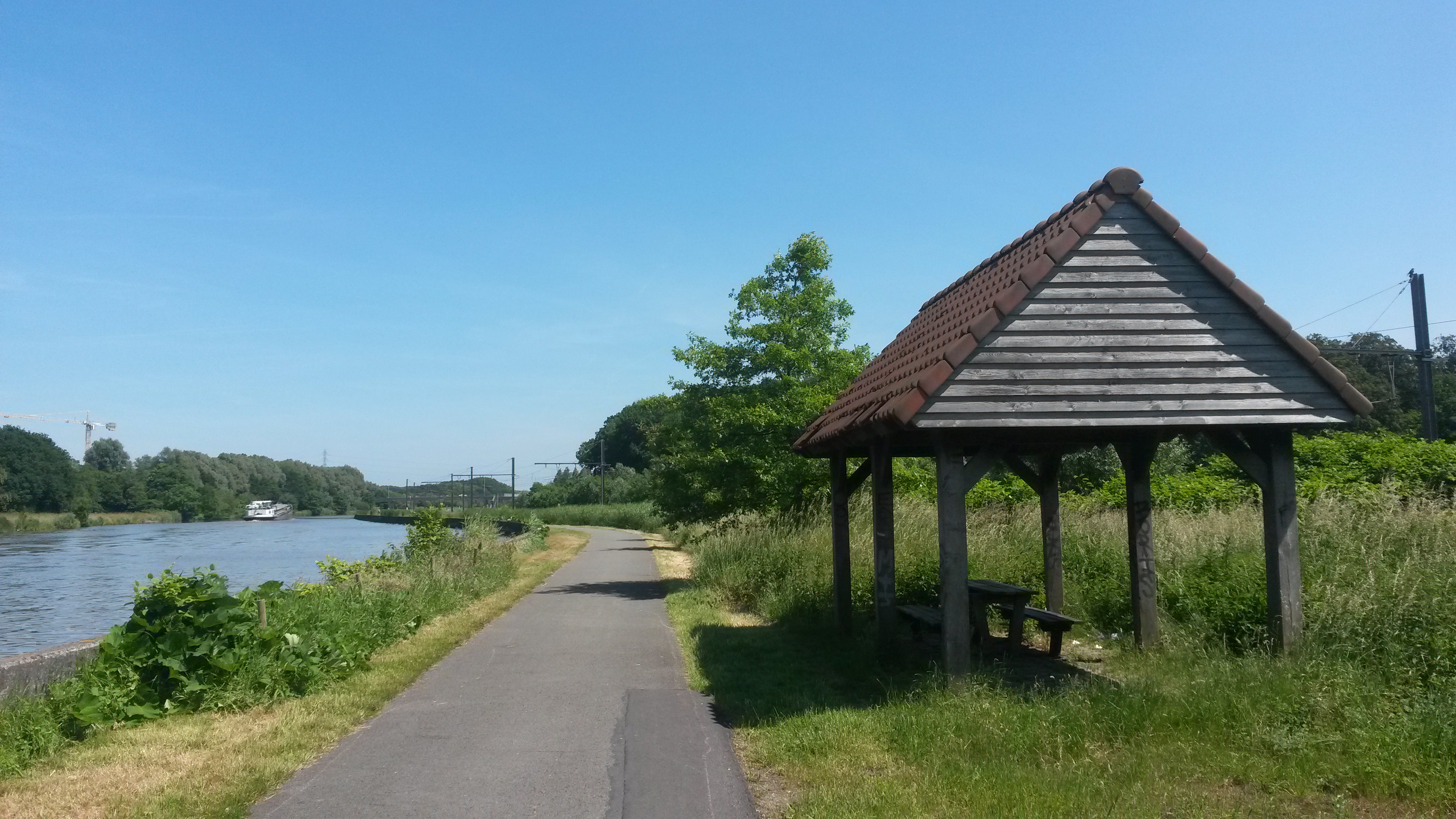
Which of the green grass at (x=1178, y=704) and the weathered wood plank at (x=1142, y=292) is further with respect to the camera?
the weathered wood plank at (x=1142, y=292)

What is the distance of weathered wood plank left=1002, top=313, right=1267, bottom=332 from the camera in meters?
7.93

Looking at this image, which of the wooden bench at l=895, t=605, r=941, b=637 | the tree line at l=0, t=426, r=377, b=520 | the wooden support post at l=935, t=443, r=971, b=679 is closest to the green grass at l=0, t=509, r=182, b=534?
the tree line at l=0, t=426, r=377, b=520

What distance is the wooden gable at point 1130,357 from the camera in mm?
7648

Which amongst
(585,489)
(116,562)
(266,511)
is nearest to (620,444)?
(585,489)

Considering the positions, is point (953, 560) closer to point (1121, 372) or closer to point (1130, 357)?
point (1121, 372)

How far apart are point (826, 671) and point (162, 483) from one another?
389 ft

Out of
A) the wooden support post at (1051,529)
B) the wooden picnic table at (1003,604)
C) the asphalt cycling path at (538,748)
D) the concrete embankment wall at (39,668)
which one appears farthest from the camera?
the wooden support post at (1051,529)

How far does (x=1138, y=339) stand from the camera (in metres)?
7.99

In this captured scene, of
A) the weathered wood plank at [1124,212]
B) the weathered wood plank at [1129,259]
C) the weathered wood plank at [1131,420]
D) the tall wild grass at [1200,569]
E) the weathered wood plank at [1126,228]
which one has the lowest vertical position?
the tall wild grass at [1200,569]

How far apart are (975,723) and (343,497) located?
159 meters

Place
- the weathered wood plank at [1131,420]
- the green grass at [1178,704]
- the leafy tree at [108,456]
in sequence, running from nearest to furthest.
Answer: the green grass at [1178,704] < the weathered wood plank at [1131,420] < the leafy tree at [108,456]

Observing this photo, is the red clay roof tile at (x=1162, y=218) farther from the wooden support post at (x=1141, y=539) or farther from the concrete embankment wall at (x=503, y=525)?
the concrete embankment wall at (x=503, y=525)

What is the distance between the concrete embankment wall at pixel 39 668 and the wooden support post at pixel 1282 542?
32.6 feet

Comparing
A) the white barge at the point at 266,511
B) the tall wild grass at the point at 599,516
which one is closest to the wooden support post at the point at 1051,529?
the tall wild grass at the point at 599,516
